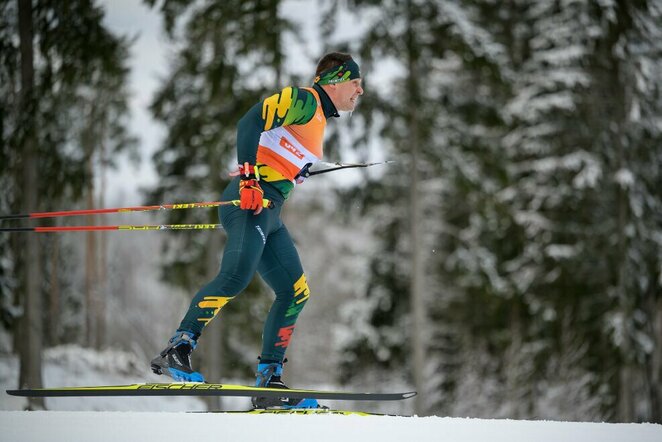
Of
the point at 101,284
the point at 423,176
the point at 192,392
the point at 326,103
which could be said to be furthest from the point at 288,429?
the point at 101,284

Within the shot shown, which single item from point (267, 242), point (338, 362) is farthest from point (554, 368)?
point (267, 242)

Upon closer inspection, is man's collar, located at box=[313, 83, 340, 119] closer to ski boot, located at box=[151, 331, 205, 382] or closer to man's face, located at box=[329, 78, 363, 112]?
man's face, located at box=[329, 78, 363, 112]

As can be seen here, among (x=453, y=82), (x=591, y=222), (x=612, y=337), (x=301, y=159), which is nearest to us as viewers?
(x=301, y=159)

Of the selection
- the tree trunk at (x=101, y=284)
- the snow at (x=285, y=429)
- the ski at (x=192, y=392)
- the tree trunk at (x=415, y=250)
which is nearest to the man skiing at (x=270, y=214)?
the ski at (x=192, y=392)

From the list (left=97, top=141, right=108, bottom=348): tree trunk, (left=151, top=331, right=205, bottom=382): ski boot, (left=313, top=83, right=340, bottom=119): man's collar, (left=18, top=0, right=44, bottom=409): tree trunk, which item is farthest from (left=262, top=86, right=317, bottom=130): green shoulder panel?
(left=97, top=141, right=108, bottom=348): tree trunk

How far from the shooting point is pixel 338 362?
1834cm

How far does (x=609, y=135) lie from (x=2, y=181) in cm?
1079

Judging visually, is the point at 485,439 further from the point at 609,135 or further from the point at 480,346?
the point at 480,346

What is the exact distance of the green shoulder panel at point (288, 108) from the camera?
4195 mm

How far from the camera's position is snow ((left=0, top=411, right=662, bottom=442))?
325cm

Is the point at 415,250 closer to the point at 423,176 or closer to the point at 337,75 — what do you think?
the point at 423,176

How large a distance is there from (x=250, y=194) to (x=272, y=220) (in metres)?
0.36

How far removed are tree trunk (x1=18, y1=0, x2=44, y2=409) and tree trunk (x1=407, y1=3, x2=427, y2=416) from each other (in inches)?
268

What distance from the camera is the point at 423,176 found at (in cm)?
1853
